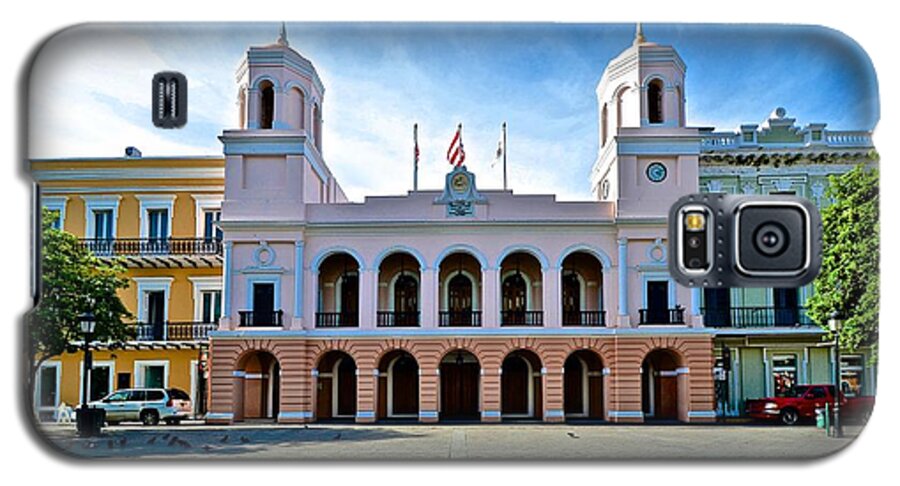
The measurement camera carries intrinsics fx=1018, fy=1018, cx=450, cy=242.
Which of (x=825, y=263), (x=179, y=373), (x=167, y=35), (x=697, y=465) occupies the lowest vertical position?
(x=697, y=465)

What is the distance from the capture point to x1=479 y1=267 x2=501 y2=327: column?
8750 mm

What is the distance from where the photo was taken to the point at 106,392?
660cm

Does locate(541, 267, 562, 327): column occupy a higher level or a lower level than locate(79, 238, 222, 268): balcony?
lower

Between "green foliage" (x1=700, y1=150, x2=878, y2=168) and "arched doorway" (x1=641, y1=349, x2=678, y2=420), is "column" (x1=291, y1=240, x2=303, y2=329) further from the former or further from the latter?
"green foliage" (x1=700, y1=150, x2=878, y2=168)

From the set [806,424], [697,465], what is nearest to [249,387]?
[697,465]

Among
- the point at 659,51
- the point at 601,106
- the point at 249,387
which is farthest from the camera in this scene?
the point at 249,387

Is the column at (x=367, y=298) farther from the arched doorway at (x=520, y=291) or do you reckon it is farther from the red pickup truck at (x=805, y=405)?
the red pickup truck at (x=805, y=405)

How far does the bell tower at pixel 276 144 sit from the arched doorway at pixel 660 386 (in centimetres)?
272

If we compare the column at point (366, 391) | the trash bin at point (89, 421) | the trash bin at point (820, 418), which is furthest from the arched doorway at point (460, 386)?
the trash bin at point (820, 418)

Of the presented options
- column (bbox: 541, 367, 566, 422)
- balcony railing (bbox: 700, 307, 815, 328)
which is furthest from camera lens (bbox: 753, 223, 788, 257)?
column (bbox: 541, 367, 566, 422)

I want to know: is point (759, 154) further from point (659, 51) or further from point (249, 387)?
point (249, 387)

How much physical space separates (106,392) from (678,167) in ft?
13.6

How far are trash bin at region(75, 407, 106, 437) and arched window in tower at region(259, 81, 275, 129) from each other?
7.81 feet

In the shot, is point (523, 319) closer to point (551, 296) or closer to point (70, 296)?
point (551, 296)
